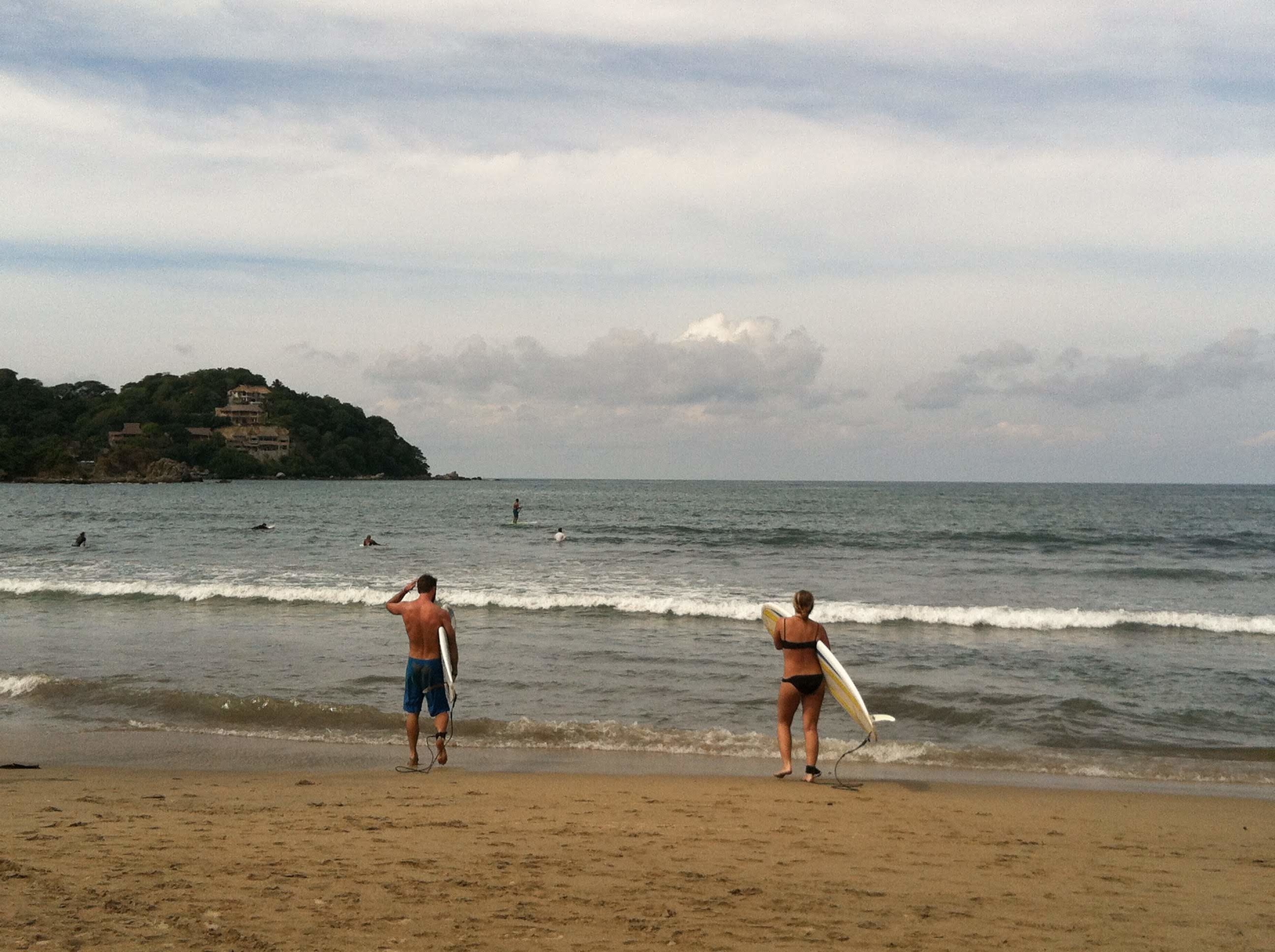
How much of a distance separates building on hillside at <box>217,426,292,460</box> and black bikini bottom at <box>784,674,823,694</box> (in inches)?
5254

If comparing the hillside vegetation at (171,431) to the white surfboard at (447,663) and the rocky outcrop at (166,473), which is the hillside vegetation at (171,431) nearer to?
the rocky outcrop at (166,473)

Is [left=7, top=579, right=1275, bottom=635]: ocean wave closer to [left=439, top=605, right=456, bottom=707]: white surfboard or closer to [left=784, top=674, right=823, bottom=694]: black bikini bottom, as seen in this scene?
[left=784, top=674, right=823, bottom=694]: black bikini bottom

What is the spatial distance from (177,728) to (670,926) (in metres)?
7.70

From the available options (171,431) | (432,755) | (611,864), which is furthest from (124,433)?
(611,864)

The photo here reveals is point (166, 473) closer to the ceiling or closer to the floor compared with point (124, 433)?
closer to the floor

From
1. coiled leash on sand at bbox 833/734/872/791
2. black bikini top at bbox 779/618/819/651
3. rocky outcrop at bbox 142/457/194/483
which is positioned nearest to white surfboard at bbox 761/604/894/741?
black bikini top at bbox 779/618/819/651

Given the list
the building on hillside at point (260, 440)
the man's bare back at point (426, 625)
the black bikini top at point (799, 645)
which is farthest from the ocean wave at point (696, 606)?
the building on hillside at point (260, 440)

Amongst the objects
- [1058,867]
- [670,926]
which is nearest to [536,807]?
[670,926]

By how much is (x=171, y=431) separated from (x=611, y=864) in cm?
13822

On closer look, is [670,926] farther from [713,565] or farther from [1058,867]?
[713,565]

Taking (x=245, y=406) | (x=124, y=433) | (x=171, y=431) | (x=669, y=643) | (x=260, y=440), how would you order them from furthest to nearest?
1. (x=245, y=406)
2. (x=260, y=440)
3. (x=171, y=431)
4. (x=124, y=433)
5. (x=669, y=643)

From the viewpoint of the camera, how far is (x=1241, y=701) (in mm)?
11992

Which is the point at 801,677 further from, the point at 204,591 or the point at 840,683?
the point at 204,591

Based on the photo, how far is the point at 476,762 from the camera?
9195mm
